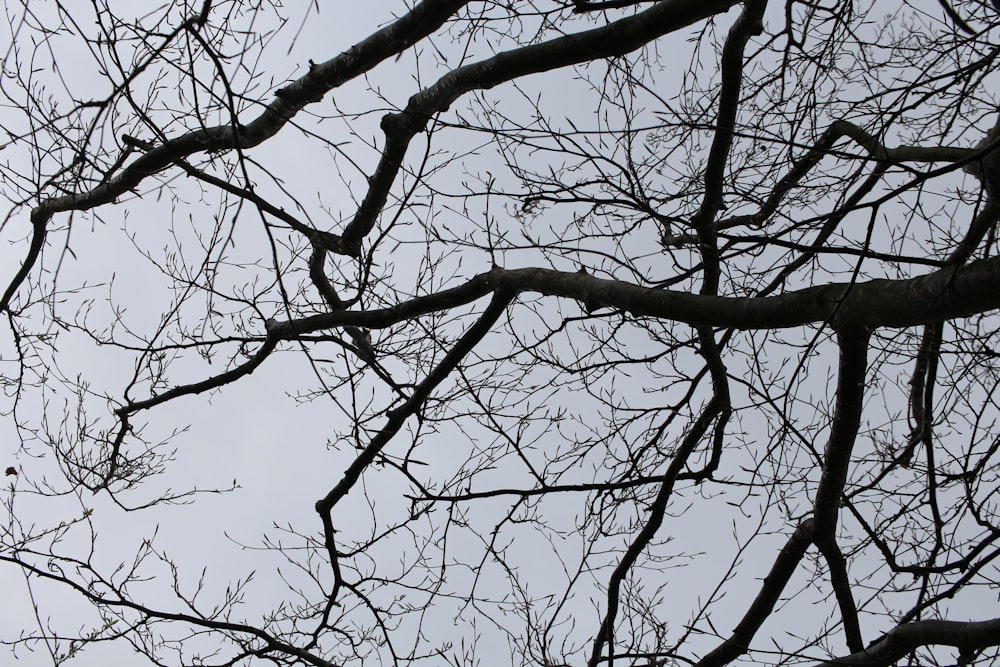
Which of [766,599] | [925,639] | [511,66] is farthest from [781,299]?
[766,599]

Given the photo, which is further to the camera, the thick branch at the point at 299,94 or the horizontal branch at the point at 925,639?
the thick branch at the point at 299,94

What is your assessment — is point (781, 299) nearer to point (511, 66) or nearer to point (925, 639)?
point (925, 639)

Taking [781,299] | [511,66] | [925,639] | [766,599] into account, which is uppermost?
[511,66]

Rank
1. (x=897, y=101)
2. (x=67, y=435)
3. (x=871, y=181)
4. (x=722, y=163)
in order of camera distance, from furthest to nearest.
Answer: (x=67, y=435) → (x=722, y=163) → (x=871, y=181) → (x=897, y=101)

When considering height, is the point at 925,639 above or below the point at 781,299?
below

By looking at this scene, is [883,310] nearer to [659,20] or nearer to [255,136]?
[659,20]

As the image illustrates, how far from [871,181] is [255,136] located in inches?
129

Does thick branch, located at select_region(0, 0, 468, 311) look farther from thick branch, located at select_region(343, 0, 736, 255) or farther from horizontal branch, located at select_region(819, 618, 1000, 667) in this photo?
horizontal branch, located at select_region(819, 618, 1000, 667)

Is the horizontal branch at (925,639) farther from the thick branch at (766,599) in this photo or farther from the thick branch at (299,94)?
the thick branch at (299,94)

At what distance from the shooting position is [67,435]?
477cm

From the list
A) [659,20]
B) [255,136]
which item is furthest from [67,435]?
[659,20]

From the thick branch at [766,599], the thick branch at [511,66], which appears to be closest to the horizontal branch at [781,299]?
the thick branch at [511,66]

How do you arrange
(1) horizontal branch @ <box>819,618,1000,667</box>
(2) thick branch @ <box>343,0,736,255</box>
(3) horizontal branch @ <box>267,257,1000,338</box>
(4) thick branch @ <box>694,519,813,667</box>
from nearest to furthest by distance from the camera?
(3) horizontal branch @ <box>267,257,1000,338</box> < (1) horizontal branch @ <box>819,618,1000,667</box> < (2) thick branch @ <box>343,0,736,255</box> < (4) thick branch @ <box>694,519,813,667</box>

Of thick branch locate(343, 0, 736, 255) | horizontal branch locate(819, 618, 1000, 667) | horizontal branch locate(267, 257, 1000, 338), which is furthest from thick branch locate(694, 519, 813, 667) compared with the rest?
thick branch locate(343, 0, 736, 255)
